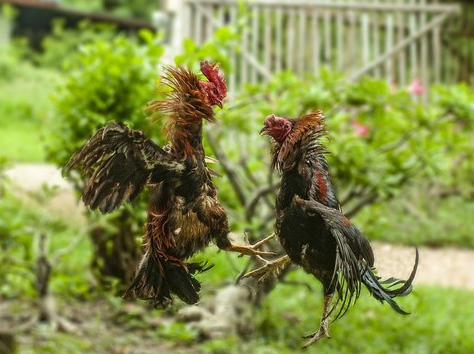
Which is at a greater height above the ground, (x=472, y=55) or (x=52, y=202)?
(x=472, y=55)

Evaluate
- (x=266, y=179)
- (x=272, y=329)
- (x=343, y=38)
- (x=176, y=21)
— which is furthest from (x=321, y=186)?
(x=176, y=21)

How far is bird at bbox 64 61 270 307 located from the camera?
1.25 metres

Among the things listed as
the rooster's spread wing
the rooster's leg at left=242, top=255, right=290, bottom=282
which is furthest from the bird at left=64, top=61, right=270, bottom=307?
the rooster's leg at left=242, top=255, right=290, bottom=282

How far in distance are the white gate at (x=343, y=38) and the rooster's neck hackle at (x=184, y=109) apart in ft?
34.6

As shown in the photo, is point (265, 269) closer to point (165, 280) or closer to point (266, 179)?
point (165, 280)

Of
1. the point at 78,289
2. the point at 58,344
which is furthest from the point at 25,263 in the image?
the point at 78,289

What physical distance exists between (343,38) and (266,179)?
7039 millimetres

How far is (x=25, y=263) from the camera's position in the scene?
21.3 feet

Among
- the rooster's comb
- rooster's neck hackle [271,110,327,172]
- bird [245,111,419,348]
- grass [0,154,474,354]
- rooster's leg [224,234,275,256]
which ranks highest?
the rooster's comb

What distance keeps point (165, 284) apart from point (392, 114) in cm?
457

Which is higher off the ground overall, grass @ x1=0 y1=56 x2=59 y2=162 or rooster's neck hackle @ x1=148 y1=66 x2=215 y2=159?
rooster's neck hackle @ x1=148 y1=66 x2=215 y2=159

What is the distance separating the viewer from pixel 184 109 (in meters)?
1.27

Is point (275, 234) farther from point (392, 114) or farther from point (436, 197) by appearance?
point (436, 197)

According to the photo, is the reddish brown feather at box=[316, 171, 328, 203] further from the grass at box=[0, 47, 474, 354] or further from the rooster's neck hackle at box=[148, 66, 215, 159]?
the grass at box=[0, 47, 474, 354]
